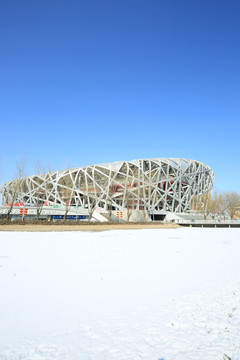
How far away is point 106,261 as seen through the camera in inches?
369

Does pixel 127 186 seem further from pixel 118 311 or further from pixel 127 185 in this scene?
pixel 118 311

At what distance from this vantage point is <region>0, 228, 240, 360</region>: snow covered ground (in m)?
3.66

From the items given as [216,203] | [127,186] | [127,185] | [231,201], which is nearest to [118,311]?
[127,185]

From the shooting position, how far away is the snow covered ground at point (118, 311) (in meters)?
3.66

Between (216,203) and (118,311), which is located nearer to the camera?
(118,311)

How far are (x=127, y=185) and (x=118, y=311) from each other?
60.2 m

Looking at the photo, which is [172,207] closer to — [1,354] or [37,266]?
[37,266]

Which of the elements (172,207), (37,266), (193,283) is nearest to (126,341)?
(193,283)

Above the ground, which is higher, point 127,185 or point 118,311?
point 127,185

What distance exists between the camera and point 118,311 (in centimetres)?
503

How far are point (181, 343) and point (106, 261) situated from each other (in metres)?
5.74

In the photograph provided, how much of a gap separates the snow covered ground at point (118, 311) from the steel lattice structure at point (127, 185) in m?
52.4

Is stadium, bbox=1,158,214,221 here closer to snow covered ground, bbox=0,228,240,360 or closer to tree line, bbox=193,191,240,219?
tree line, bbox=193,191,240,219

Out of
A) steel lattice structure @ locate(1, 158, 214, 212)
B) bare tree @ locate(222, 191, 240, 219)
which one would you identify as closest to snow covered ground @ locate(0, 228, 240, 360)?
steel lattice structure @ locate(1, 158, 214, 212)
